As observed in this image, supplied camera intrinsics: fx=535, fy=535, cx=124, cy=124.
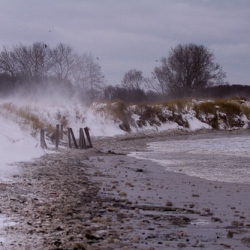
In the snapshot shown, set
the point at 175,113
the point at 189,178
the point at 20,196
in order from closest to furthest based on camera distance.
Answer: the point at 20,196, the point at 189,178, the point at 175,113

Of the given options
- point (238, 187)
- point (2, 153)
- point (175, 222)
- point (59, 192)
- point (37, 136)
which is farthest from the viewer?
point (37, 136)

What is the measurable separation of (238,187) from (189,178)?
2086 millimetres

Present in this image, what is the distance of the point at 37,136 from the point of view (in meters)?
27.0

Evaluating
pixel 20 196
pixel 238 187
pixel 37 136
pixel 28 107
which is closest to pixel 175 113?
pixel 28 107

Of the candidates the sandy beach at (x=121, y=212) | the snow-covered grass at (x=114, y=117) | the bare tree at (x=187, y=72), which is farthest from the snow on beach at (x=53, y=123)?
the bare tree at (x=187, y=72)

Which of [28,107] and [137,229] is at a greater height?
[28,107]

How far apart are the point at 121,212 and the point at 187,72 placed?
73226 mm

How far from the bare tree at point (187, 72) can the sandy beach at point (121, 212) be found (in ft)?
218

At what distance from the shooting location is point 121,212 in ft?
27.2

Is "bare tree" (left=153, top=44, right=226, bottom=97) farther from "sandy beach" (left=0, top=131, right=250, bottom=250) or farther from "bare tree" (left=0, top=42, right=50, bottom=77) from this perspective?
"sandy beach" (left=0, top=131, right=250, bottom=250)

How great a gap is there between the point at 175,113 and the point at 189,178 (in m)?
40.9

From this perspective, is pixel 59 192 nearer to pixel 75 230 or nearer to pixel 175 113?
pixel 75 230

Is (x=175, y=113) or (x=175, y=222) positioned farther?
(x=175, y=113)

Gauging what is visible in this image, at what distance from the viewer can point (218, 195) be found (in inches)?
420
